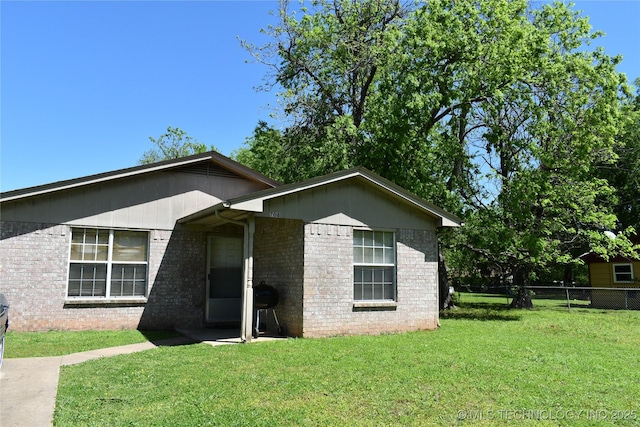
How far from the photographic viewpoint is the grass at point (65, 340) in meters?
8.84

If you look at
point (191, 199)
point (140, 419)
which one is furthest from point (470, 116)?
point (140, 419)

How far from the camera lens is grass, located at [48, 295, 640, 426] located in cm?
516

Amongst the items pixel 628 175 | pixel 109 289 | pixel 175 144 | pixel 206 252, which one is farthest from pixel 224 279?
pixel 175 144

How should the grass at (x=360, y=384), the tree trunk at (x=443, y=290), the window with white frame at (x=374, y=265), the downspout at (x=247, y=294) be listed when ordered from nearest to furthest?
1. the grass at (x=360, y=384)
2. the downspout at (x=247, y=294)
3. the window with white frame at (x=374, y=265)
4. the tree trunk at (x=443, y=290)

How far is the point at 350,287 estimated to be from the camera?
1096 cm

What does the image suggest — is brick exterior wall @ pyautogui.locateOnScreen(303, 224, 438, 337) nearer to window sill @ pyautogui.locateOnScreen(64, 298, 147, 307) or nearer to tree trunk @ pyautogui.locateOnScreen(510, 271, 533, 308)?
window sill @ pyautogui.locateOnScreen(64, 298, 147, 307)

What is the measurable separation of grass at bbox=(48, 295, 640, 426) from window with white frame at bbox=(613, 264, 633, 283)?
56.6ft

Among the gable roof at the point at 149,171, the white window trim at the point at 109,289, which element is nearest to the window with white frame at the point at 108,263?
the white window trim at the point at 109,289

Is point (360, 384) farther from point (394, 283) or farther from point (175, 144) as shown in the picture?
point (175, 144)

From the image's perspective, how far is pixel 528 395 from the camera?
6.00m

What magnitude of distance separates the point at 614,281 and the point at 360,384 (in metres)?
23.9

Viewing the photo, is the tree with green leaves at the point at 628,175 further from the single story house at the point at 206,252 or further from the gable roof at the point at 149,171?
the gable roof at the point at 149,171

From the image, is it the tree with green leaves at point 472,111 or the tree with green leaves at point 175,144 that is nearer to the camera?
the tree with green leaves at point 472,111

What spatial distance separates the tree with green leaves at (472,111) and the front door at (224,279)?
24.2ft
